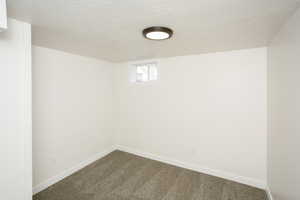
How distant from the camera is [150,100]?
322 cm

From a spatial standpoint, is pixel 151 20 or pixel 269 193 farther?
pixel 269 193

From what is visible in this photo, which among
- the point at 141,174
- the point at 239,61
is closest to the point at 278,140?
the point at 239,61

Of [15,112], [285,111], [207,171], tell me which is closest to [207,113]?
[207,171]

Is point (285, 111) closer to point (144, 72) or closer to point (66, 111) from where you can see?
point (144, 72)

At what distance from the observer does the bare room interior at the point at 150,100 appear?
1.36 meters

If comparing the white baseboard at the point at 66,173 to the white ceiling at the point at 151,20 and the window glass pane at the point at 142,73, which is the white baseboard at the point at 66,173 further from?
the white ceiling at the point at 151,20

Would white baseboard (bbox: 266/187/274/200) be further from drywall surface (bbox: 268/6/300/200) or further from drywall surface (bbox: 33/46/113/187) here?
drywall surface (bbox: 33/46/113/187)

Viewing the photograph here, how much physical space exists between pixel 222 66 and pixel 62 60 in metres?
2.80

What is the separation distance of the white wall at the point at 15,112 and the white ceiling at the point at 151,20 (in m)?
0.27

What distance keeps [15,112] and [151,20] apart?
5.79 ft

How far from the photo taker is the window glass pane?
3.36 meters

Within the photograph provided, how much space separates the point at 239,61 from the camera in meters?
2.35

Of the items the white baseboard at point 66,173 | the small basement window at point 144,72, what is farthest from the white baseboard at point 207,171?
the small basement window at point 144,72

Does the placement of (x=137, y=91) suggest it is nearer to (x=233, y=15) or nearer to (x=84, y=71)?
(x=84, y=71)
